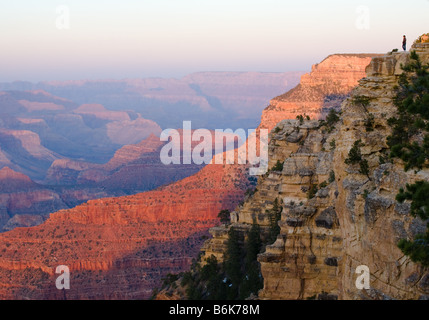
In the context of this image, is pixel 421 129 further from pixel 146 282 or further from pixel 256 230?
pixel 146 282

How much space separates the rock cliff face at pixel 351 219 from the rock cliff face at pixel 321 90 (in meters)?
52.2

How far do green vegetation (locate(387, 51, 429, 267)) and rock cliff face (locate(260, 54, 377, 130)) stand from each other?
203ft

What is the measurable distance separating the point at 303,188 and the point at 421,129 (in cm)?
1286

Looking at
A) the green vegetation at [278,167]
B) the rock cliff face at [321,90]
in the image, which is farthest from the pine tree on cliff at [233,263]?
the rock cliff face at [321,90]

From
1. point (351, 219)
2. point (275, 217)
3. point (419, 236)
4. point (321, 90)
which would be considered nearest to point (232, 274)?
point (275, 217)

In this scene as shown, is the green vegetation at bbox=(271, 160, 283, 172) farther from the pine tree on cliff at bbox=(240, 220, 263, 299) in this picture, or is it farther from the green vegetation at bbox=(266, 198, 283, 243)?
the pine tree on cliff at bbox=(240, 220, 263, 299)

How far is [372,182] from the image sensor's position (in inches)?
971

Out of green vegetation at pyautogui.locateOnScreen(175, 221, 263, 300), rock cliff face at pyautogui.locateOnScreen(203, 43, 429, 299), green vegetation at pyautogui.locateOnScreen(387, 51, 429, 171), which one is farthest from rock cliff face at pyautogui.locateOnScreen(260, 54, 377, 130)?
green vegetation at pyautogui.locateOnScreen(387, 51, 429, 171)

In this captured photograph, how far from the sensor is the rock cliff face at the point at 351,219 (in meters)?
22.5

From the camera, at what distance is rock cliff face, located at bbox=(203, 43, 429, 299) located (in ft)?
73.9

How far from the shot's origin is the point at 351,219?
997 inches
